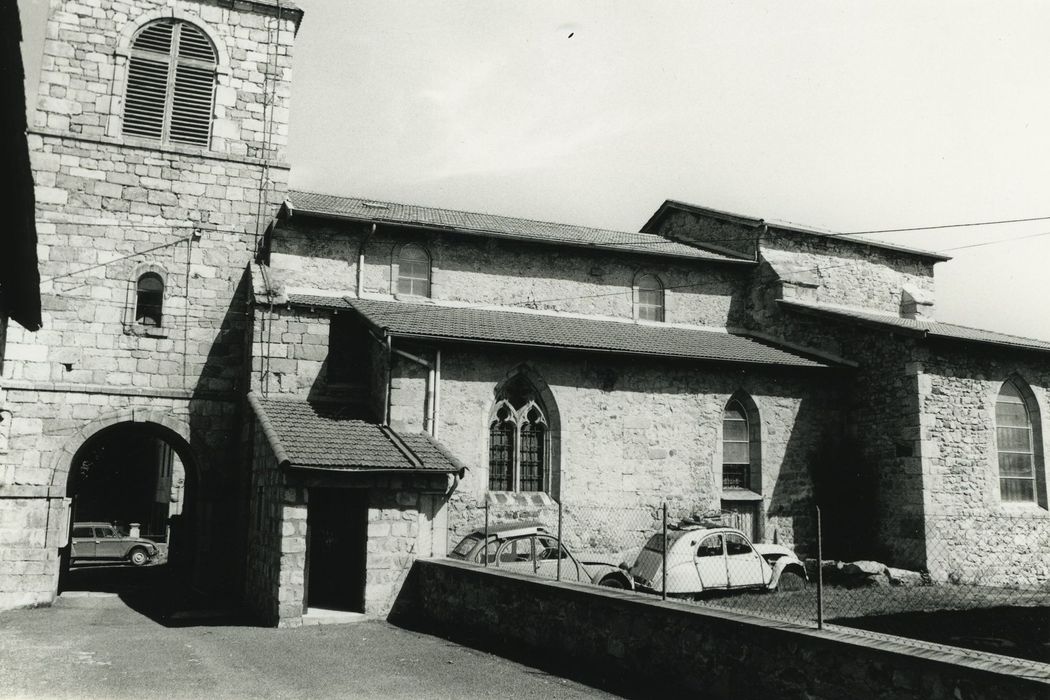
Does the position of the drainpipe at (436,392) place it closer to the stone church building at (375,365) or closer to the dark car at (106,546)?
the stone church building at (375,365)

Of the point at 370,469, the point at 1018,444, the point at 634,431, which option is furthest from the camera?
the point at 1018,444

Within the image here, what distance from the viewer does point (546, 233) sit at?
1997 cm

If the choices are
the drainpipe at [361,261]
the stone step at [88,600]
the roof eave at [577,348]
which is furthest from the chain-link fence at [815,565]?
the stone step at [88,600]

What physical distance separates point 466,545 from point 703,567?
3.88 meters

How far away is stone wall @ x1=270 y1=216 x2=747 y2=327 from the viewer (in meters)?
17.5

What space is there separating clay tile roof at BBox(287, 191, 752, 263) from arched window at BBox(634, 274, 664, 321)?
0.77 m

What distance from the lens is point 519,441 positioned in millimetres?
15734

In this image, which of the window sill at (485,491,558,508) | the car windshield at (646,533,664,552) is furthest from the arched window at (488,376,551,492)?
the car windshield at (646,533,664,552)

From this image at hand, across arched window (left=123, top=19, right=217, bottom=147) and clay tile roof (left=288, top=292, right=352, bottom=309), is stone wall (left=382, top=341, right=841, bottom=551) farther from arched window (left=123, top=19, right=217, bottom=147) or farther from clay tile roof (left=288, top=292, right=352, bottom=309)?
arched window (left=123, top=19, right=217, bottom=147)

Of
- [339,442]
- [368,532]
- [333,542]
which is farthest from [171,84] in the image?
[368,532]

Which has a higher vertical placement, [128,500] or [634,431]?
[634,431]

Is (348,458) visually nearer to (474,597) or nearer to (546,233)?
(474,597)

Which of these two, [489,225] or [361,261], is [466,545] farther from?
[489,225]

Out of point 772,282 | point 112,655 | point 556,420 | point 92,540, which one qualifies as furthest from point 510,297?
point 92,540
